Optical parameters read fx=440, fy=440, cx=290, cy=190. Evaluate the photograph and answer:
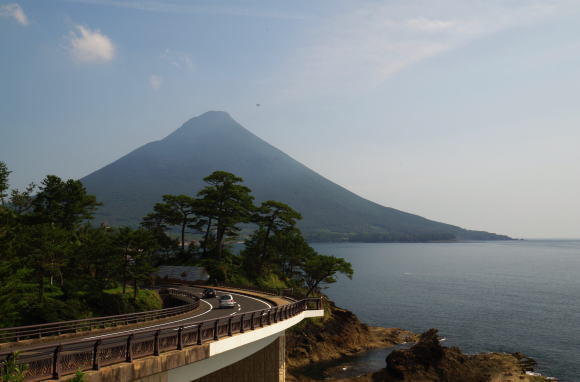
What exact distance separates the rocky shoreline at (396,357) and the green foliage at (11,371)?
1488 inches

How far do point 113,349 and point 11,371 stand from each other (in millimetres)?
3744

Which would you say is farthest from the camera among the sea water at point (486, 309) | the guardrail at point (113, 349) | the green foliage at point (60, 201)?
the sea water at point (486, 309)

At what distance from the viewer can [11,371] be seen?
11.1m

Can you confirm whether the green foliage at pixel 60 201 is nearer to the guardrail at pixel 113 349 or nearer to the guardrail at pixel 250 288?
the guardrail at pixel 250 288

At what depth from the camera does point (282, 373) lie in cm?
3328

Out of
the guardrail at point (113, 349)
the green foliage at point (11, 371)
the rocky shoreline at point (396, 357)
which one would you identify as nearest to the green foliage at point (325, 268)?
the rocky shoreline at point (396, 357)

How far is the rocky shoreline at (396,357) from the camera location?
4597 centimetres

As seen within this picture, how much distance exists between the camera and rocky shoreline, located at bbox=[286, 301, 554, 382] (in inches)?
1810

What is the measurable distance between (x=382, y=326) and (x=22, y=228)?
5859cm

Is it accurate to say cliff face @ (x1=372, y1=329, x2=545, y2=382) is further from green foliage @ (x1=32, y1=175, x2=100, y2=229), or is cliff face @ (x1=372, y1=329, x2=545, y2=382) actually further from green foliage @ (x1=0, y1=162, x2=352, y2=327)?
green foliage @ (x1=32, y1=175, x2=100, y2=229)

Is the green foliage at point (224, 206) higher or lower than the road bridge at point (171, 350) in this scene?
higher

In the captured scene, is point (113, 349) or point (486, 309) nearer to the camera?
point (113, 349)

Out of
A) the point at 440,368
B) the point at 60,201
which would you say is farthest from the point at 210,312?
the point at 60,201

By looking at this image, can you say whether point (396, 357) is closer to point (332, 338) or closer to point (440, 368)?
point (440, 368)
